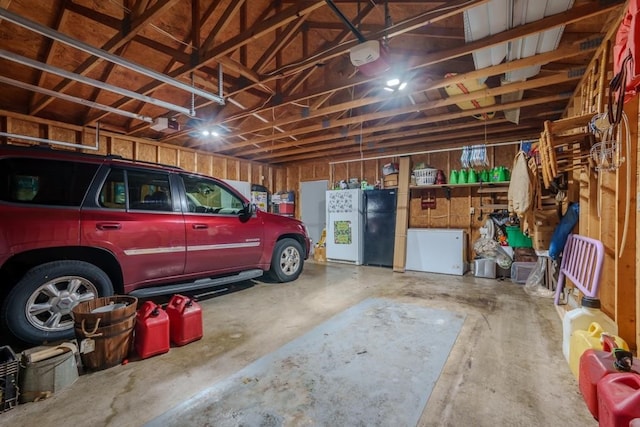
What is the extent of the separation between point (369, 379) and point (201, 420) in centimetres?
107

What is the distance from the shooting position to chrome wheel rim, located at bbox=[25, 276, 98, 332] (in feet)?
7.47

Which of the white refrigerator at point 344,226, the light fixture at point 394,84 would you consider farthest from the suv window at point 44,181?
the white refrigerator at point 344,226

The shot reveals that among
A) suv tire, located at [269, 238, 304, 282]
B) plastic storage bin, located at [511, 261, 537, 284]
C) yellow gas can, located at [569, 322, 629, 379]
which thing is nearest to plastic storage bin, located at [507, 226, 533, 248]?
plastic storage bin, located at [511, 261, 537, 284]

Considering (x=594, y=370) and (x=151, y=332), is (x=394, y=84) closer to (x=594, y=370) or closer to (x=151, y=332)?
(x=594, y=370)

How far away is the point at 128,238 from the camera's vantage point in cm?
273

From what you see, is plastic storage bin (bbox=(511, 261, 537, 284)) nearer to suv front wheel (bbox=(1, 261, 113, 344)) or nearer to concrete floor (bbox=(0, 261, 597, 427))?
concrete floor (bbox=(0, 261, 597, 427))

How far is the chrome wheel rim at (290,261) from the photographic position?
4.50 m

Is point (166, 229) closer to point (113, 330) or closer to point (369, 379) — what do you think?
point (113, 330)

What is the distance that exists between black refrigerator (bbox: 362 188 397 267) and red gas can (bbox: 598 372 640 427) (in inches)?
181

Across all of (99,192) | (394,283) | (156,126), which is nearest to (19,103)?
(156,126)

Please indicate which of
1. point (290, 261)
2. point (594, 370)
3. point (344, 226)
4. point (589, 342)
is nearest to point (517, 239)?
point (344, 226)

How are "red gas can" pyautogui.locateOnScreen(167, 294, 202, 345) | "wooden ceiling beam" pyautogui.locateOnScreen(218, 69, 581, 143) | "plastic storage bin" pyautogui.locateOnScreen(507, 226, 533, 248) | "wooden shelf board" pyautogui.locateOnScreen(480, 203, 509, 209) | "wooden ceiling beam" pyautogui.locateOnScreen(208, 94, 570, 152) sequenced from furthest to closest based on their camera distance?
"wooden shelf board" pyautogui.locateOnScreen(480, 203, 509, 209)
"plastic storage bin" pyautogui.locateOnScreen(507, 226, 533, 248)
"wooden ceiling beam" pyautogui.locateOnScreen(208, 94, 570, 152)
"wooden ceiling beam" pyautogui.locateOnScreen(218, 69, 581, 143)
"red gas can" pyautogui.locateOnScreen(167, 294, 202, 345)

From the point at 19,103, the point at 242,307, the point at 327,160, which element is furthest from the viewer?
the point at 327,160

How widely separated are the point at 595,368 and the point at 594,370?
0.06 ft
